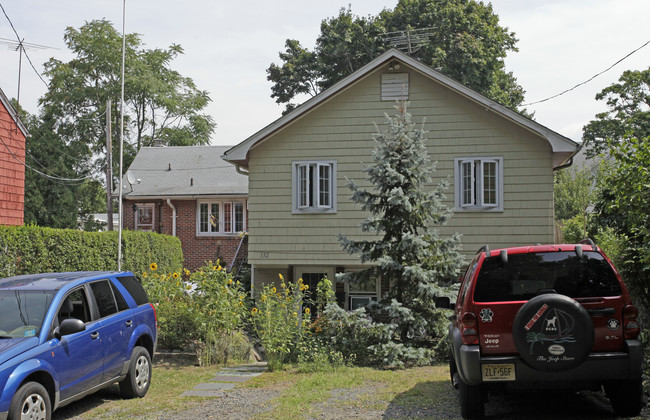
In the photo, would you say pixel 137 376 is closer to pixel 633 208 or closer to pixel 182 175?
pixel 633 208

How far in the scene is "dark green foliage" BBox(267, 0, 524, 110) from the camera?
33.4m

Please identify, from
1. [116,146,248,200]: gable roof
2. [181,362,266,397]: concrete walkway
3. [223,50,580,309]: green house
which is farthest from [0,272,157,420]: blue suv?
[116,146,248,200]: gable roof

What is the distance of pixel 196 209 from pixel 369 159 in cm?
1345

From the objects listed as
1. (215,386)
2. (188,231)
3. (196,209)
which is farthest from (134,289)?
(188,231)

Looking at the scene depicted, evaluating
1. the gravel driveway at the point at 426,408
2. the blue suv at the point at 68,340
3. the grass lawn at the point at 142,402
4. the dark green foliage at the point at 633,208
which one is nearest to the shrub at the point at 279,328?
the grass lawn at the point at 142,402

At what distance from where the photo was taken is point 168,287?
12672mm

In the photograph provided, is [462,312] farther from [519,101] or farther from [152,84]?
[152,84]

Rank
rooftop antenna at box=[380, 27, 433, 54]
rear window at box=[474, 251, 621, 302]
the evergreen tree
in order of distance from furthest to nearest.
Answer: rooftop antenna at box=[380, 27, 433, 54], the evergreen tree, rear window at box=[474, 251, 621, 302]

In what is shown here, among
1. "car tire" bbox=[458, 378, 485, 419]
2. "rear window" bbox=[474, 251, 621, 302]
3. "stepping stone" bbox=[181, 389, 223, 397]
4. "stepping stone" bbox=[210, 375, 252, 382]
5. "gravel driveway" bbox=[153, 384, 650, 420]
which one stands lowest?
"stepping stone" bbox=[210, 375, 252, 382]

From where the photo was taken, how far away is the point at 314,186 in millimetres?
16281

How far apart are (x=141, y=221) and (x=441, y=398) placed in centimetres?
2278

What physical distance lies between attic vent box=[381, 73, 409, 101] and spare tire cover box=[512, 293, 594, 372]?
426 inches

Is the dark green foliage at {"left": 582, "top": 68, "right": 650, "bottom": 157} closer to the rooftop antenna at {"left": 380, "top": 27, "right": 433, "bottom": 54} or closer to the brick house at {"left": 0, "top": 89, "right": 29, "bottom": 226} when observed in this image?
the rooftop antenna at {"left": 380, "top": 27, "right": 433, "bottom": 54}

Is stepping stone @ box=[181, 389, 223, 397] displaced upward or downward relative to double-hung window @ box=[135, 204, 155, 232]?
downward
